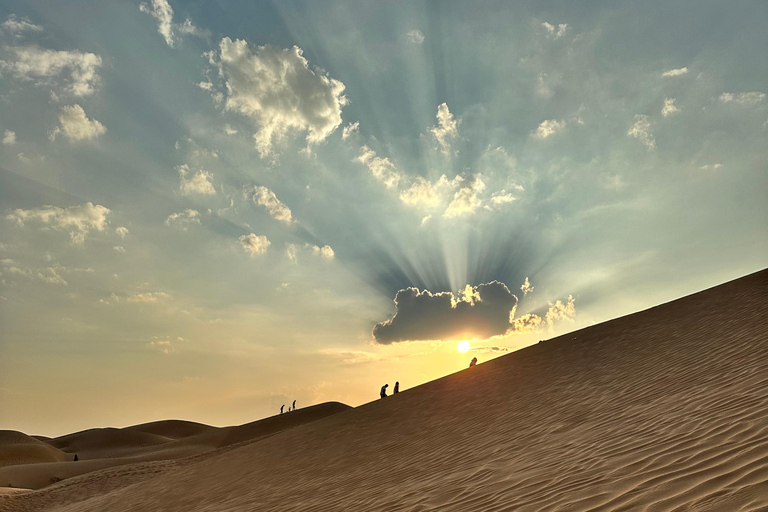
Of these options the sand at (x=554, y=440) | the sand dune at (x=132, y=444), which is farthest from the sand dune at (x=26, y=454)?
the sand at (x=554, y=440)

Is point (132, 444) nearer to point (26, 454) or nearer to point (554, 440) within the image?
point (26, 454)

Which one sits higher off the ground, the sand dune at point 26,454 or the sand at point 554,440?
the sand dune at point 26,454

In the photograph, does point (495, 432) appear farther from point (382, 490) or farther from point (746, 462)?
point (746, 462)

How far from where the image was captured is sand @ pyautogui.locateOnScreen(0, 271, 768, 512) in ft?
15.0

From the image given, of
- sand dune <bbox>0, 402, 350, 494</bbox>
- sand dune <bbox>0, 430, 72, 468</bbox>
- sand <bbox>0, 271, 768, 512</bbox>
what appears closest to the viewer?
sand <bbox>0, 271, 768, 512</bbox>

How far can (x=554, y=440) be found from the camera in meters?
7.87

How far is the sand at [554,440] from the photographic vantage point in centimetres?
458

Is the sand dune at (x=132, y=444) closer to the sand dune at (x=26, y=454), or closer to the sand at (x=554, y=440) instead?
the sand dune at (x=26, y=454)

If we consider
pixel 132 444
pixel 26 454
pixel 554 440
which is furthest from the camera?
pixel 132 444

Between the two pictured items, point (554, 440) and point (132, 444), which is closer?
point (554, 440)

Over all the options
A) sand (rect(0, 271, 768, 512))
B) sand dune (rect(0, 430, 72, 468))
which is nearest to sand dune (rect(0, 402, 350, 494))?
sand dune (rect(0, 430, 72, 468))

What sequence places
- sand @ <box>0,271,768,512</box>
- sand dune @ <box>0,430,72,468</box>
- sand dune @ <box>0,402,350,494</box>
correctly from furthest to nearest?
sand dune @ <box>0,430,72,468</box> → sand dune @ <box>0,402,350,494</box> → sand @ <box>0,271,768,512</box>

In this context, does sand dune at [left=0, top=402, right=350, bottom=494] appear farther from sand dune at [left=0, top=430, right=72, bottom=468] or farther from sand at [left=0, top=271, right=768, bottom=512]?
sand at [left=0, top=271, right=768, bottom=512]

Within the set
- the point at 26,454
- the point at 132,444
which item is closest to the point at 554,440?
the point at 26,454
